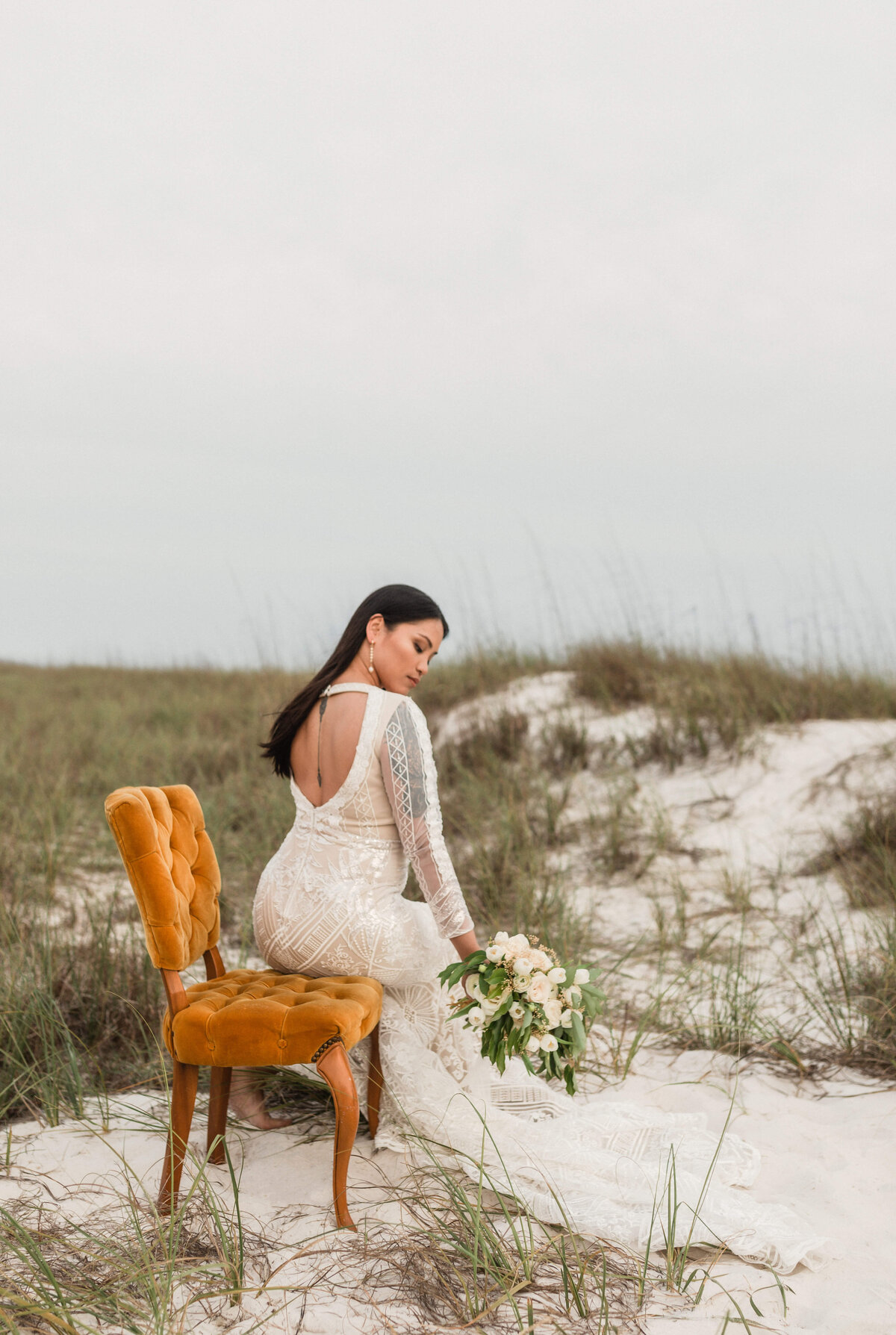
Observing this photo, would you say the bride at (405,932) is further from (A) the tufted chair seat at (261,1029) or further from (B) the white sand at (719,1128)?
(A) the tufted chair seat at (261,1029)

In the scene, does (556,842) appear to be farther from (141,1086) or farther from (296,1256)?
(296,1256)

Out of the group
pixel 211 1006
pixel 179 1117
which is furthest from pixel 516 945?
pixel 179 1117

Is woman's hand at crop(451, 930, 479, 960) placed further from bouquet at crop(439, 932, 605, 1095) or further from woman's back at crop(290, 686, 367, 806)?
woman's back at crop(290, 686, 367, 806)

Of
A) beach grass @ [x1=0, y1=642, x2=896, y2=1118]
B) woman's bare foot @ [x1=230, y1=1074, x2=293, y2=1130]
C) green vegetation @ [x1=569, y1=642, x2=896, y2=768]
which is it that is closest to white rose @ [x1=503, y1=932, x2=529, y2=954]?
woman's bare foot @ [x1=230, y1=1074, x2=293, y2=1130]

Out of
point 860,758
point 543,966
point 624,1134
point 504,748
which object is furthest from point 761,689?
point 543,966

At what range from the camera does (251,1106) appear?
2.90 meters

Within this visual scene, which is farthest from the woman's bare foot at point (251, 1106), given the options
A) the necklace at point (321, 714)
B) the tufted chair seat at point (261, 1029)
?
the necklace at point (321, 714)

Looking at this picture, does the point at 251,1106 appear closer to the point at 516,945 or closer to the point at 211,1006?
the point at 211,1006

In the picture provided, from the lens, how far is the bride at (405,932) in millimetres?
2555

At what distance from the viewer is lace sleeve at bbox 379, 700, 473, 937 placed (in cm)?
261

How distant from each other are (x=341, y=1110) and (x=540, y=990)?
599 millimetres

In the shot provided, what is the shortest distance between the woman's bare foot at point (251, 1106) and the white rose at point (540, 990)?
116 centimetres

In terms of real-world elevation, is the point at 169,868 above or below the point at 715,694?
above

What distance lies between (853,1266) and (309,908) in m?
1.65
